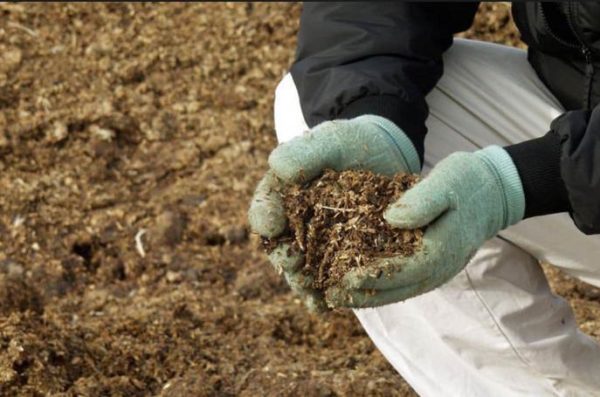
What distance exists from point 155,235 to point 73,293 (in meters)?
0.32

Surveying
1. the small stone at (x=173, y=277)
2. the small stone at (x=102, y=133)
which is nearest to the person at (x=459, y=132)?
the small stone at (x=173, y=277)

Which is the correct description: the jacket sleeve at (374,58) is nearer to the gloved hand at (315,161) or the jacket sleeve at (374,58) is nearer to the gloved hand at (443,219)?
the gloved hand at (315,161)

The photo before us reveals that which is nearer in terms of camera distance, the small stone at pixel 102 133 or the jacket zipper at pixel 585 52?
the jacket zipper at pixel 585 52

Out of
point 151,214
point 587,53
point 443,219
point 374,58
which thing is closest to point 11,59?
point 151,214

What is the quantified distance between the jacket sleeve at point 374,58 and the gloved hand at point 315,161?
0.38ft

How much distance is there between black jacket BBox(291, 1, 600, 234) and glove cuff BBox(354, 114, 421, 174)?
7cm

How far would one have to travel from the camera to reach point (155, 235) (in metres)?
3.08

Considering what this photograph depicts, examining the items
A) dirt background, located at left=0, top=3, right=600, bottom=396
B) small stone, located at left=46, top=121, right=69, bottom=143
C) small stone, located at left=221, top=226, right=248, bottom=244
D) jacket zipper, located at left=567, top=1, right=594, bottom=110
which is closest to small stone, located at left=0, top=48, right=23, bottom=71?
dirt background, located at left=0, top=3, right=600, bottom=396

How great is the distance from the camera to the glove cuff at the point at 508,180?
1.72 m

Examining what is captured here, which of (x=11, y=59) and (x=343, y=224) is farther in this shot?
(x=11, y=59)

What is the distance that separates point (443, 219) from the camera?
1.68m

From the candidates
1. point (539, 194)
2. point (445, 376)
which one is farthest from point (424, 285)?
point (445, 376)

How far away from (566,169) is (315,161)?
0.40m

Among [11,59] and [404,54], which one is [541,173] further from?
Result: [11,59]
